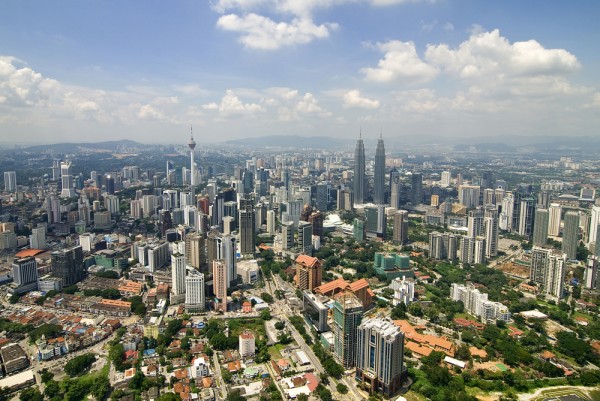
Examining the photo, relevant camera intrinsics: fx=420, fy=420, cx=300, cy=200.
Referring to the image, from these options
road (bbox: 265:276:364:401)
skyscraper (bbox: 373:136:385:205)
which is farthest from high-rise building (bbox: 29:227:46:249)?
skyscraper (bbox: 373:136:385:205)

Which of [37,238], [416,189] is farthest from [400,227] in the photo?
[37,238]

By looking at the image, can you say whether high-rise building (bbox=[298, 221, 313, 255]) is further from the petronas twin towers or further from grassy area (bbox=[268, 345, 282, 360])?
the petronas twin towers

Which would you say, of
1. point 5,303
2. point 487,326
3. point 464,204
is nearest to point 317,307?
point 487,326

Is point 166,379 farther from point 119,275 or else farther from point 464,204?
point 464,204

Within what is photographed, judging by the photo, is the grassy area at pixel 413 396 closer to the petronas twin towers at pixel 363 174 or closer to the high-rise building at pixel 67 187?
the petronas twin towers at pixel 363 174

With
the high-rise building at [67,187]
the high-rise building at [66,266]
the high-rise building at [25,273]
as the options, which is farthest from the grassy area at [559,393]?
the high-rise building at [67,187]
